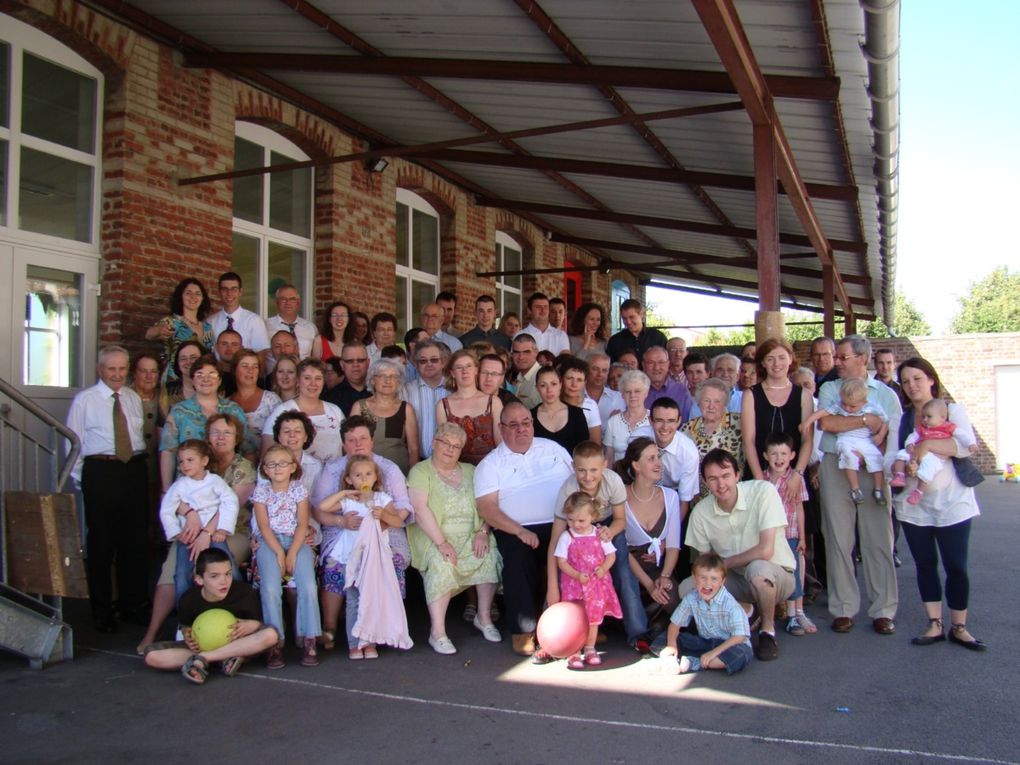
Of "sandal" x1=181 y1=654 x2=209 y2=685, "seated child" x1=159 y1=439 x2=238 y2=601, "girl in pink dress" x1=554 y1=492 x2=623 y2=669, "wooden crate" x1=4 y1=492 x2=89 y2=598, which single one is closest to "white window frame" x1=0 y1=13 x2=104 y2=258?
"wooden crate" x1=4 y1=492 x2=89 y2=598

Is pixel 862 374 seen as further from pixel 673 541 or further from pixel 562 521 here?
pixel 562 521

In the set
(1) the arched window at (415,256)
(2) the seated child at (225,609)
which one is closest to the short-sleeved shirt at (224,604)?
(2) the seated child at (225,609)

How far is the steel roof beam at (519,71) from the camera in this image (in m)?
6.92

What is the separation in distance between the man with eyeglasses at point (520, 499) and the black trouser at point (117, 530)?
2120mm

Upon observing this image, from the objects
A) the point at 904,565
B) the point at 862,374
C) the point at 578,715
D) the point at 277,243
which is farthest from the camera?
the point at 277,243

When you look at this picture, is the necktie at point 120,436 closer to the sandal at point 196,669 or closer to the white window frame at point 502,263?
the sandal at point 196,669

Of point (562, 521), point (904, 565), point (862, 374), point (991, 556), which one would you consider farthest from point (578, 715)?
point (991, 556)

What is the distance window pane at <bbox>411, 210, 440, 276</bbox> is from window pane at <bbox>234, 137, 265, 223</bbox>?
2960mm

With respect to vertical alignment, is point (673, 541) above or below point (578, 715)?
above

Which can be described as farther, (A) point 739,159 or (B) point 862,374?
(A) point 739,159

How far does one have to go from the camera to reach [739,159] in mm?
9289

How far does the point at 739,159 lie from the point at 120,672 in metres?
7.47

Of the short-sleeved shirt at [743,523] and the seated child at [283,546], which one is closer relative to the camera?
the seated child at [283,546]

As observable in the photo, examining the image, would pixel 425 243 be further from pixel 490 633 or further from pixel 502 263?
pixel 490 633
